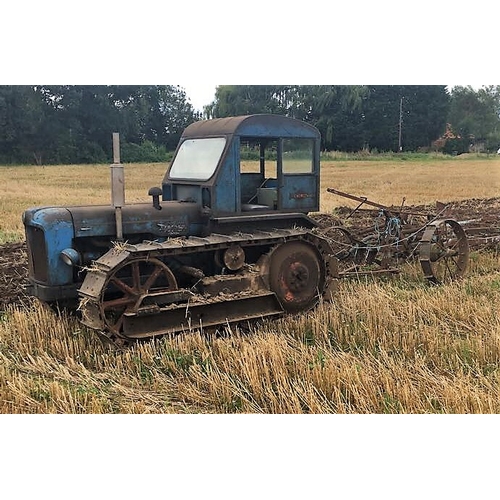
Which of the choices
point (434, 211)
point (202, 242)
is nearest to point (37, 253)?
point (202, 242)

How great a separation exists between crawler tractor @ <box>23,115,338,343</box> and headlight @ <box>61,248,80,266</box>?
1 centimetres

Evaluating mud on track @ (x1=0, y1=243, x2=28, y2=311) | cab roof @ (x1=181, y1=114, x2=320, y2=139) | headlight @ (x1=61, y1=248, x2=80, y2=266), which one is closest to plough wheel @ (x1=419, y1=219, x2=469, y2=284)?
cab roof @ (x1=181, y1=114, x2=320, y2=139)

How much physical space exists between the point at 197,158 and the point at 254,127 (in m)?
0.73

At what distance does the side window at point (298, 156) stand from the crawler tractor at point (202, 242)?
1cm

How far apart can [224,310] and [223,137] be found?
186 cm

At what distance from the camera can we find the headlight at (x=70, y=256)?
577cm

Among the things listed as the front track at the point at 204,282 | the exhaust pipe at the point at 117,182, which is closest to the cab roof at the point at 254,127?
the front track at the point at 204,282

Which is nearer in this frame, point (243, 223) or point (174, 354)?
point (174, 354)

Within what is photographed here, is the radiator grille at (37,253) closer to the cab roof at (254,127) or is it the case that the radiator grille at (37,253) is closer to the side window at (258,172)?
the cab roof at (254,127)

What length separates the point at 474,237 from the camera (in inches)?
365

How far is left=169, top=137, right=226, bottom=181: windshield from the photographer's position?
6.50 meters
